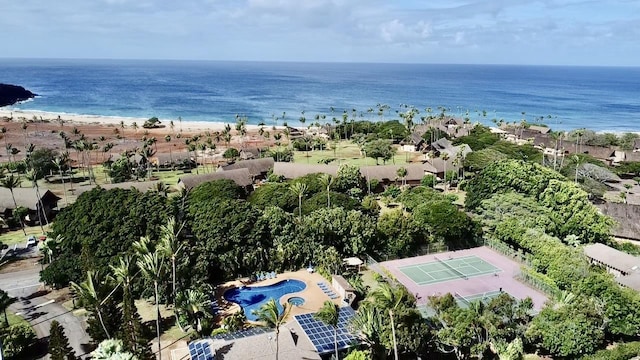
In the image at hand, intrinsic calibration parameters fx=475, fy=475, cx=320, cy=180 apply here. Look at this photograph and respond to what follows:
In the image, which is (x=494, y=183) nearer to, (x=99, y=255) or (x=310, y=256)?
(x=310, y=256)

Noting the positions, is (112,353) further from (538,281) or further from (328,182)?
(328,182)

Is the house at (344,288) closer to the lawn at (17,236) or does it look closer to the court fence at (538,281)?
the court fence at (538,281)

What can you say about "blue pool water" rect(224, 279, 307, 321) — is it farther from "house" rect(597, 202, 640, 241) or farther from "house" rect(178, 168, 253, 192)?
"house" rect(597, 202, 640, 241)

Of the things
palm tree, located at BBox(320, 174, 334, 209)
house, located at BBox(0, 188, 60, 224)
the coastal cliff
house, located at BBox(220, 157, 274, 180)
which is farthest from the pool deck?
the coastal cliff

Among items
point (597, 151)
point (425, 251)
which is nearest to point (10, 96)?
point (425, 251)

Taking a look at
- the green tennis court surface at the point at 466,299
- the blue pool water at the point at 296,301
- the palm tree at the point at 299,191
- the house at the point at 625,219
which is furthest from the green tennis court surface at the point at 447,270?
the house at the point at 625,219
